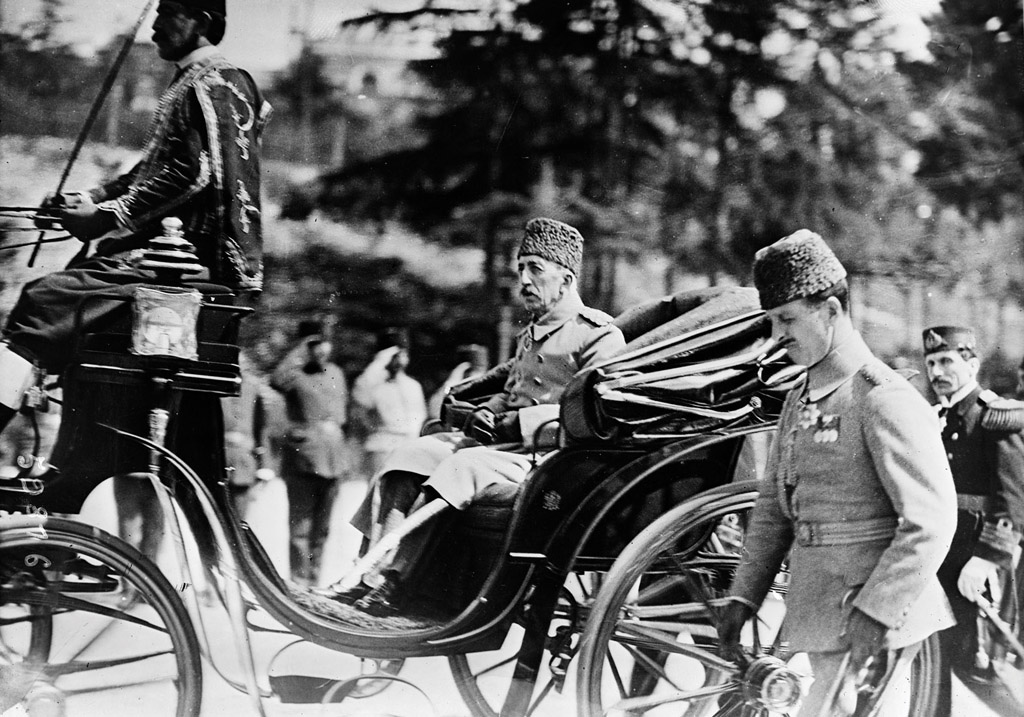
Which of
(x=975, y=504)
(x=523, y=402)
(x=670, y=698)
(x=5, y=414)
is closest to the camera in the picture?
(x=5, y=414)

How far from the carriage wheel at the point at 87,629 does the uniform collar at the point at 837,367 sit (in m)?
2.14

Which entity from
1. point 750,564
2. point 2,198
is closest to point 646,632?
point 750,564

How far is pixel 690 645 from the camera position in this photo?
335 cm

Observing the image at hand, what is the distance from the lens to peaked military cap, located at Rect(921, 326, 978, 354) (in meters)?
3.84

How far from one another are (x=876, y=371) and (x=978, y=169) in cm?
111

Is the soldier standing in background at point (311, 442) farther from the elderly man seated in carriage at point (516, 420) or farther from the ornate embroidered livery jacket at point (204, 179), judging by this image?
the ornate embroidered livery jacket at point (204, 179)

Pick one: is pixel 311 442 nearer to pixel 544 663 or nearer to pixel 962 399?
pixel 544 663

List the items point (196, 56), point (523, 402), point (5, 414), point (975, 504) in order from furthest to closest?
point (975, 504) → point (523, 402) → point (196, 56) → point (5, 414)

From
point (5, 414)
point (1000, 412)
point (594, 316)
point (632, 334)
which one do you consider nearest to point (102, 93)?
point (5, 414)

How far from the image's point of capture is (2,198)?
3.40 metres

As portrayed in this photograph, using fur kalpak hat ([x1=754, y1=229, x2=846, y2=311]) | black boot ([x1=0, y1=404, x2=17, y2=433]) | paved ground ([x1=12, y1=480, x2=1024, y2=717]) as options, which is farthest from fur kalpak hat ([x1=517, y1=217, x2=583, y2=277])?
black boot ([x1=0, y1=404, x2=17, y2=433])

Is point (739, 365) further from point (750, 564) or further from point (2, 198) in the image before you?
point (2, 198)

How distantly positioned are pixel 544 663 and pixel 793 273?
1.53 meters

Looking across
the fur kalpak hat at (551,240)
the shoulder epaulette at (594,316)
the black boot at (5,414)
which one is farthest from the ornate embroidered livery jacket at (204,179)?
the shoulder epaulette at (594,316)
